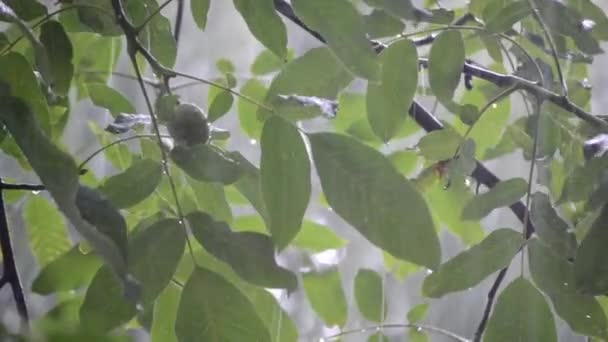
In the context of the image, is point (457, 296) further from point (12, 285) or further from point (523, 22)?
point (12, 285)

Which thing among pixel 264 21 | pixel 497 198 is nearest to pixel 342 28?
pixel 264 21

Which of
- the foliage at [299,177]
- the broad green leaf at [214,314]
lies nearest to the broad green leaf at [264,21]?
the foliage at [299,177]

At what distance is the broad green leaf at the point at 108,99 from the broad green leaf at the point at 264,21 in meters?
0.15

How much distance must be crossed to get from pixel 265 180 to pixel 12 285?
0.14m


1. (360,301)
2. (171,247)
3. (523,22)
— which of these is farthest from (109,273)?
(523,22)

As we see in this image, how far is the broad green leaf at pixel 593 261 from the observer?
338mm

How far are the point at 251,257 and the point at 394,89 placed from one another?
4.2 inches

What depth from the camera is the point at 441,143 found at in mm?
435

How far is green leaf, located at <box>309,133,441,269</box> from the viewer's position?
0.99 ft

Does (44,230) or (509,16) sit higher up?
(509,16)

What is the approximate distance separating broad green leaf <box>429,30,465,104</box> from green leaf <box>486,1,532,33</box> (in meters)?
0.02

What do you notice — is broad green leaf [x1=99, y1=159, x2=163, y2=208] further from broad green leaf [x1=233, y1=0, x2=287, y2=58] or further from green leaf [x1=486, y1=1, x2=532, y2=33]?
green leaf [x1=486, y1=1, x2=532, y2=33]

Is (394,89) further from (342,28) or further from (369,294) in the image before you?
(369,294)

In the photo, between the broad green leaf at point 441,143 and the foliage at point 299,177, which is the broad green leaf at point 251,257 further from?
the broad green leaf at point 441,143
